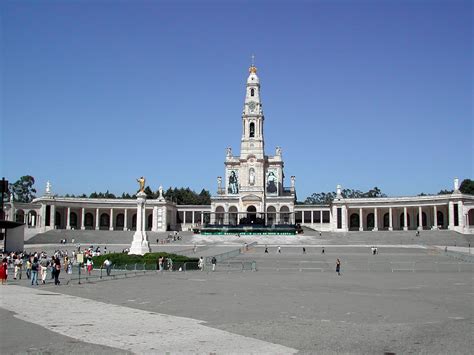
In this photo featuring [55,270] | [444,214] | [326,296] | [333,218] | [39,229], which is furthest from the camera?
[333,218]

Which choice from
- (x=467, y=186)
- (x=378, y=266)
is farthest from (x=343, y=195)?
(x=378, y=266)

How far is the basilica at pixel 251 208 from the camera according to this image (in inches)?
3728

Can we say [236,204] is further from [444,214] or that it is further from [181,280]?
[181,280]

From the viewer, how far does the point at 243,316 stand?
55.2 feet

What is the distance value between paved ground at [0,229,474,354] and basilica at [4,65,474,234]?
220 ft

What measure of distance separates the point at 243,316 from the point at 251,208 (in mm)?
86612

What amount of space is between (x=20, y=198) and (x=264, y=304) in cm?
12455

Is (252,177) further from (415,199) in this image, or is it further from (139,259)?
(139,259)

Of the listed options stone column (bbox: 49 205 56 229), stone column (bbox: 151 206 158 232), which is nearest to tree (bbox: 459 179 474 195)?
stone column (bbox: 151 206 158 232)

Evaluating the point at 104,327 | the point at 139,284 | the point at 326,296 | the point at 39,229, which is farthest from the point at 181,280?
the point at 39,229

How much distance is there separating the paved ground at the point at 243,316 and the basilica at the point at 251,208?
2635 inches

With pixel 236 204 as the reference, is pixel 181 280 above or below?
below

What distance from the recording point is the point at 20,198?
13262 cm

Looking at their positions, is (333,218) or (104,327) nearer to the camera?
(104,327)
